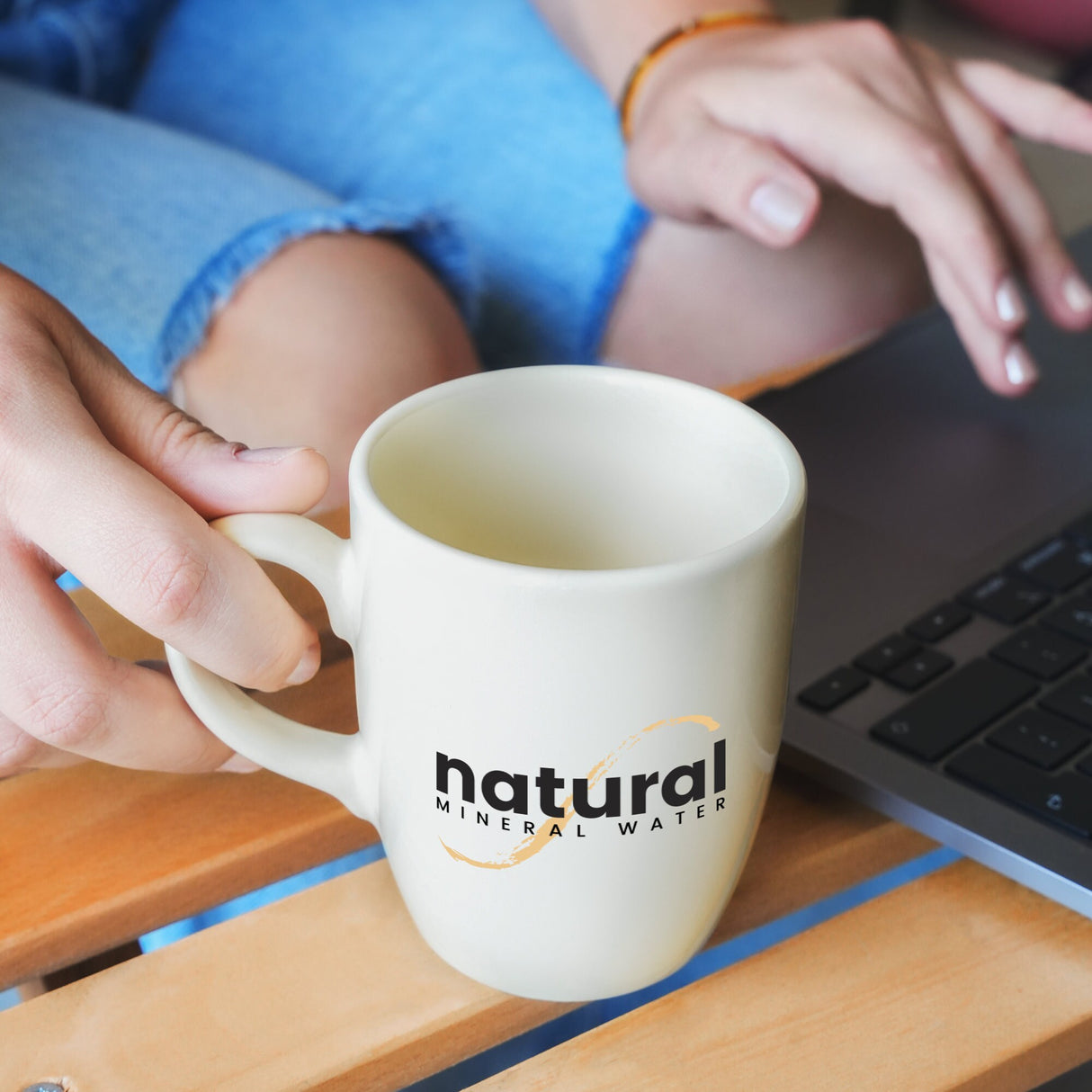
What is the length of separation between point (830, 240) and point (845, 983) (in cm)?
50

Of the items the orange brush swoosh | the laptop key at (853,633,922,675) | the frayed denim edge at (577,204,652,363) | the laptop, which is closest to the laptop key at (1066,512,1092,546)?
the laptop

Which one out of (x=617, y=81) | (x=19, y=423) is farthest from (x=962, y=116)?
(x=19, y=423)

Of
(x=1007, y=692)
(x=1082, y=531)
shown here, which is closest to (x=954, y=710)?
(x=1007, y=692)

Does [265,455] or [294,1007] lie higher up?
[265,455]

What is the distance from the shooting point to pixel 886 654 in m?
0.42

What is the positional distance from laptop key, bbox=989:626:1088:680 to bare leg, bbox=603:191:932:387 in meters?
0.34

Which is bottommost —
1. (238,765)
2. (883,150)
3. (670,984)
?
(670,984)

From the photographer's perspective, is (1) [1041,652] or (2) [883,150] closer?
(1) [1041,652]

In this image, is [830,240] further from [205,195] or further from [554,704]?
[554,704]

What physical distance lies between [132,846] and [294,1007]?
0.27 feet

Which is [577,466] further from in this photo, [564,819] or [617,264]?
[617,264]

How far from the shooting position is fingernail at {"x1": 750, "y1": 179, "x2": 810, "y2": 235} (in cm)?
55

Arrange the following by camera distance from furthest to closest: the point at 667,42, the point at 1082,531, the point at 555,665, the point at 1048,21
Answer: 1. the point at 1048,21
2. the point at 667,42
3. the point at 1082,531
4. the point at 555,665

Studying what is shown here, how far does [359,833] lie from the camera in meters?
0.40
